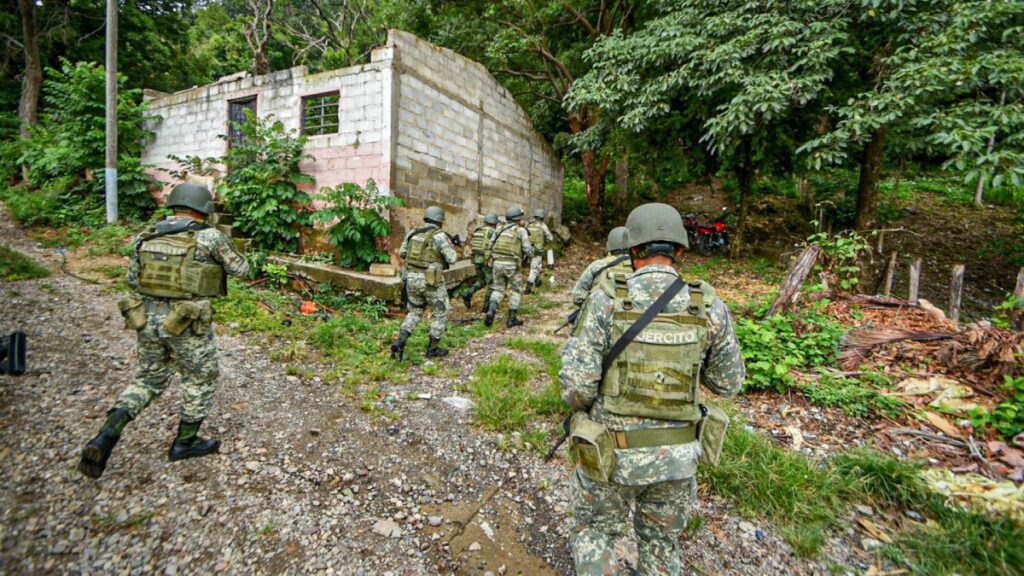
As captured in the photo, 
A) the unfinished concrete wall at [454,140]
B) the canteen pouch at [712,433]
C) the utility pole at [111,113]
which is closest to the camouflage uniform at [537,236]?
the unfinished concrete wall at [454,140]

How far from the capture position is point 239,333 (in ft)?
17.0

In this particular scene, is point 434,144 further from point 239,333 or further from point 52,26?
point 52,26

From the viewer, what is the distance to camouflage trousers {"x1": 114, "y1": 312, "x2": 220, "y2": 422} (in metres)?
2.79

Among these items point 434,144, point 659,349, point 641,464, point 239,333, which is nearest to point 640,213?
point 659,349

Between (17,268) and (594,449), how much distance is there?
9011mm

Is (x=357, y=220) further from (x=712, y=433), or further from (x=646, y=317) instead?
(x=712, y=433)

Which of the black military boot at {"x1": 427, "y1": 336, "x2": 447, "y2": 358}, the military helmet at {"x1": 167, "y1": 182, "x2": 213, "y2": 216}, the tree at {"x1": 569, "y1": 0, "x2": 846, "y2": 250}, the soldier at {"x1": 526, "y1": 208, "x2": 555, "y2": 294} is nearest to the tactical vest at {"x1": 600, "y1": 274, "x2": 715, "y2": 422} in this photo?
the military helmet at {"x1": 167, "y1": 182, "x2": 213, "y2": 216}

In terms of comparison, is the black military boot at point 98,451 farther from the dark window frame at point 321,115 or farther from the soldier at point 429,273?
the dark window frame at point 321,115

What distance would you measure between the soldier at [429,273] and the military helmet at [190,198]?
7.51 ft

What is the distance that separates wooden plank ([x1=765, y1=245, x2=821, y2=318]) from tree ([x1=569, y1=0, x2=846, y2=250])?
2396 millimetres

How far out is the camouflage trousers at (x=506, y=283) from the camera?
659 centimetres

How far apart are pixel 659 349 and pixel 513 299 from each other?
196 inches

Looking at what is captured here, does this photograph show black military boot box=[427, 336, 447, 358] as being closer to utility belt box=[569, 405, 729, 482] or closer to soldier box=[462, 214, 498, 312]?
soldier box=[462, 214, 498, 312]

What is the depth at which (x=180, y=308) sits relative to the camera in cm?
274
